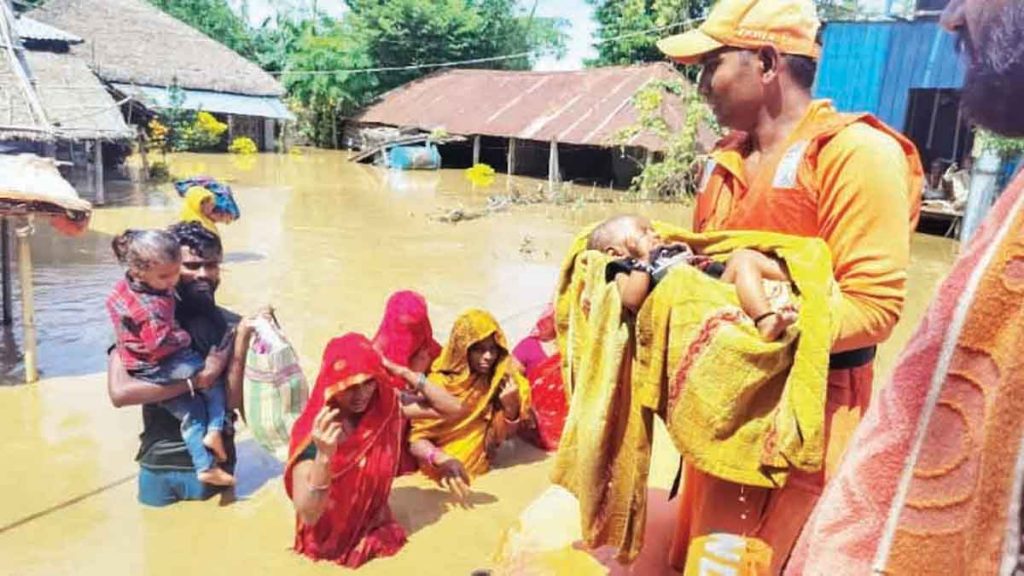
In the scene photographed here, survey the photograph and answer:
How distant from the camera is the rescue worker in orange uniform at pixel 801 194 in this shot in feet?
6.04

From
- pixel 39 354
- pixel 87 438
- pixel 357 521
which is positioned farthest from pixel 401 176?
pixel 357 521

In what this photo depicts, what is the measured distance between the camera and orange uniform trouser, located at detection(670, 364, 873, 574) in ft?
6.47

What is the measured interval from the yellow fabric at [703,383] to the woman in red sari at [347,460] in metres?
1.46

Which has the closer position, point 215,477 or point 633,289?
point 633,289

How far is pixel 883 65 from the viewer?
50.7 ft

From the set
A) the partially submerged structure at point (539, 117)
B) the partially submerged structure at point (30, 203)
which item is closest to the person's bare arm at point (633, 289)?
the partially submerged structure at point (30, 203)

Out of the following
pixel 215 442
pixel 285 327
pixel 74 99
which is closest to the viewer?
pixel 215 442

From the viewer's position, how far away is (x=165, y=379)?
3.79m

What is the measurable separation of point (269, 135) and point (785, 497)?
30.1m

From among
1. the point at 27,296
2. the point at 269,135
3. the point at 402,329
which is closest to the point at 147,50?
the point at 269,135

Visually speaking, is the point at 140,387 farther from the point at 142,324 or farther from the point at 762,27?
the point at 762,27

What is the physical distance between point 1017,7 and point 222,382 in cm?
379

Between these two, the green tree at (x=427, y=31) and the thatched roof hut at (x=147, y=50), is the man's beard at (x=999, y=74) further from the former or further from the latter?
the green tree at (x=427, y=31)

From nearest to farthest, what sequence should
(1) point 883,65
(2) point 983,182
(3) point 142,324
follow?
(3) point 142,324 < (2) point 983,182 < (1) point 883,65
